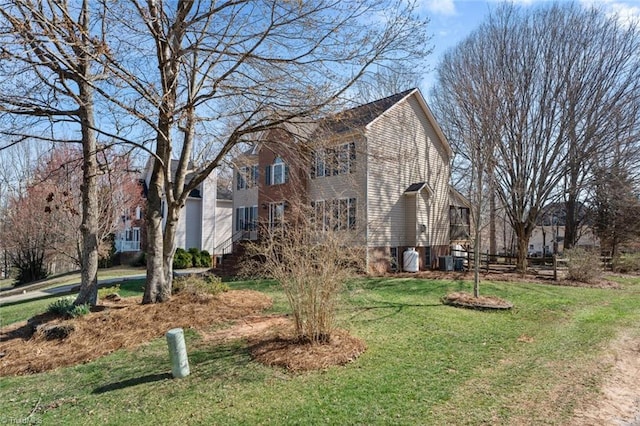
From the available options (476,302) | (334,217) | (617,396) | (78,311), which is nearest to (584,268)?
(476,302)

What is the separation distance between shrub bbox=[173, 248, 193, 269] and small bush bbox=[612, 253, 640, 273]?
22.8 meters

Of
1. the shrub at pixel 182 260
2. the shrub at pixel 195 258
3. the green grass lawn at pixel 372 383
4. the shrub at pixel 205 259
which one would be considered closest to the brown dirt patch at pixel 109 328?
the green grass lawn at pixel 372 383

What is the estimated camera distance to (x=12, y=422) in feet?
13.9

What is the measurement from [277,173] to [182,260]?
25.4 ft

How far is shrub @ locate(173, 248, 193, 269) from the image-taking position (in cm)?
2170

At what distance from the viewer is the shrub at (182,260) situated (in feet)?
71.2

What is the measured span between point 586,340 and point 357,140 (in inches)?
446

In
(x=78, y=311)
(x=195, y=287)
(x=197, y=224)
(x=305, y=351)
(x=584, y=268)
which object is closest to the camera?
(x=305, y=351)

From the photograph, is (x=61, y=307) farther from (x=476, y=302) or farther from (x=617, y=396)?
(x=617, y=396)

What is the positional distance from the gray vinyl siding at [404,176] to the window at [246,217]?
8.59 meters

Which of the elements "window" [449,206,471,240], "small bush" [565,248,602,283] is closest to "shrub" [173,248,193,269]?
"window" [449,206,471,240]

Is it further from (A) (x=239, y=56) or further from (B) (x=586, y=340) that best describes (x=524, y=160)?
(A) (x=239, y=56)

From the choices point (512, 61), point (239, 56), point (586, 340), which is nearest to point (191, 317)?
point (239, 56)

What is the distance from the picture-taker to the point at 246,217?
77.0ft
